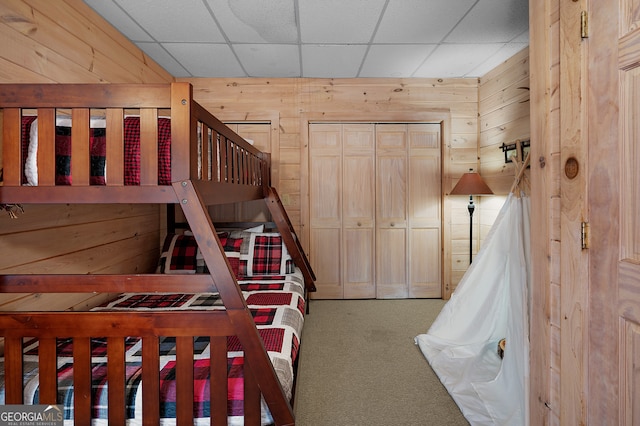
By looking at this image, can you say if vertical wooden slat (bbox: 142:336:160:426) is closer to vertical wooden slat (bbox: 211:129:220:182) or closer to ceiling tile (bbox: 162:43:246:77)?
vertical wooden slat (bbox: 211:129:220:182)

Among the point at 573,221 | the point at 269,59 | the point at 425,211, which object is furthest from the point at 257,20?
the point at 425,211

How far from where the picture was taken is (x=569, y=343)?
100 cm

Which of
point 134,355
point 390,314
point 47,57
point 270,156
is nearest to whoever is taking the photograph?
point 134,355

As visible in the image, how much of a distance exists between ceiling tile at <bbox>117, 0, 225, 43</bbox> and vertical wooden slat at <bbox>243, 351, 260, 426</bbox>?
220 centimetres

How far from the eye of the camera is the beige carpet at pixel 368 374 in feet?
→ 5.28

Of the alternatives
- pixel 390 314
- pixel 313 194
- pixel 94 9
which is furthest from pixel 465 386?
pixel 94 9

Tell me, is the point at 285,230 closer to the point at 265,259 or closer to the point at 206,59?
the point at 265,259

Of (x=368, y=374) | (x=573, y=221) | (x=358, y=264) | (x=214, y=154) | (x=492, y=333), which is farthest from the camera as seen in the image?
(x=358, y=264)

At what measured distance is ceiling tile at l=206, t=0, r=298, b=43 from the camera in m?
2.02

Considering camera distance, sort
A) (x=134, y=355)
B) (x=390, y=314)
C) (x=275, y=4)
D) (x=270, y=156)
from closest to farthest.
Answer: (x=134, y=355) < (x=275, y=4) < (x=390, y=314) < (x=270, y=156)

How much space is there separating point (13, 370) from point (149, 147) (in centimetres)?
90

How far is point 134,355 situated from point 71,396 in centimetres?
24

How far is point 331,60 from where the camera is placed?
112 inches

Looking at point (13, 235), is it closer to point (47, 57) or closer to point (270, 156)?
point (47, 57)
